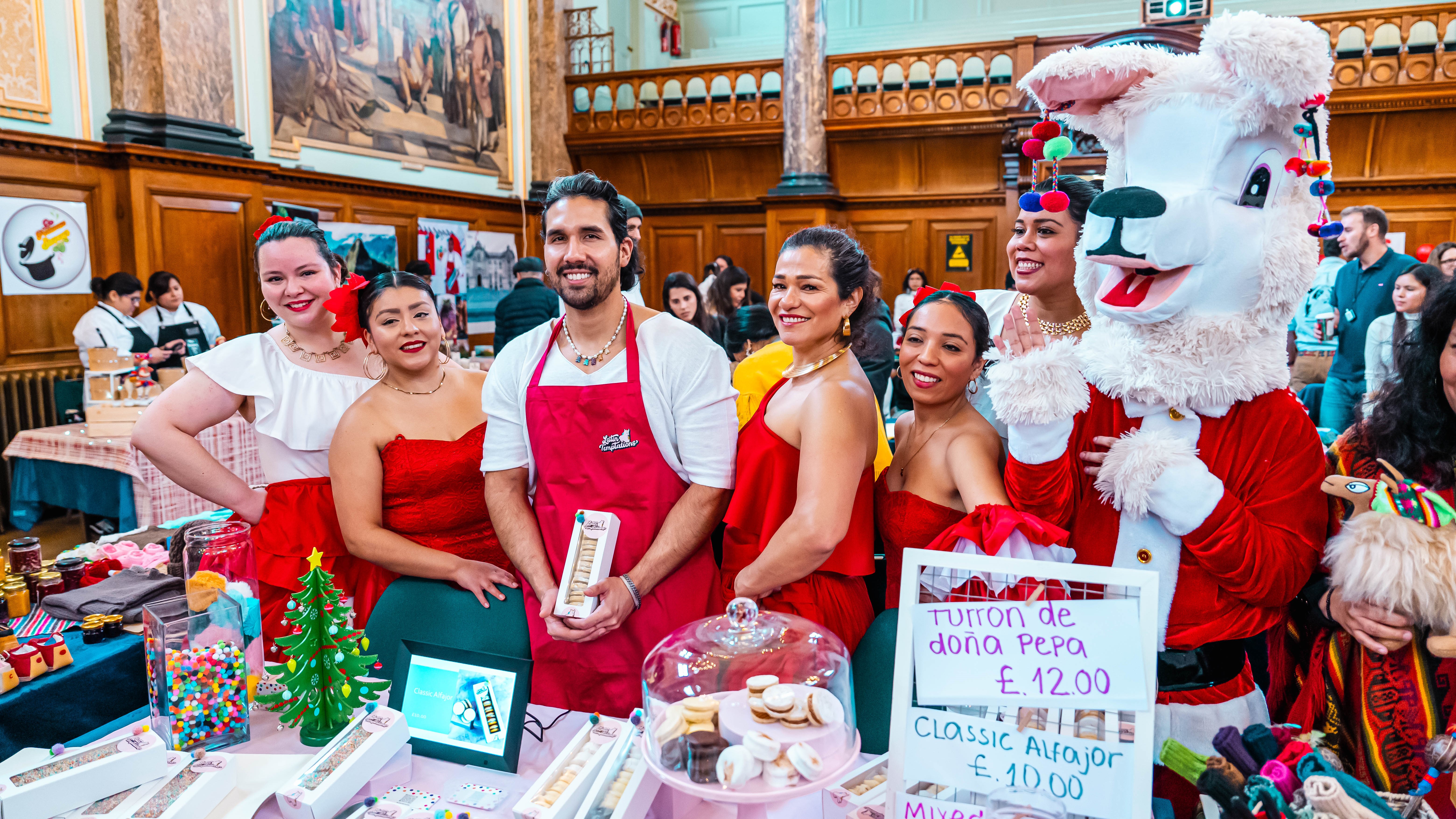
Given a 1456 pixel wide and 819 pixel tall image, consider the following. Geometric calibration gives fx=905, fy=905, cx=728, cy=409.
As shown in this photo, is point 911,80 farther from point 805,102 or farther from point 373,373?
point 373,373

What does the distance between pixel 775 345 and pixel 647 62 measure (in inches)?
400

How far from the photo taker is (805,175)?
9805mm

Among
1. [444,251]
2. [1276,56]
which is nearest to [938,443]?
[1276,56]

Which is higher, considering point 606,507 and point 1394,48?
point 1394,48

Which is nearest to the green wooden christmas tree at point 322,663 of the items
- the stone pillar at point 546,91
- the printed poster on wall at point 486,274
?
the printed poster on wall at point 486,274

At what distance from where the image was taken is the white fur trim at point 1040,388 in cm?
148

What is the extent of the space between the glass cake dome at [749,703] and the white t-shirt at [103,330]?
5444 mm

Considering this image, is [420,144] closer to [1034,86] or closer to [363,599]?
[363,599]

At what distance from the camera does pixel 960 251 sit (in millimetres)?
10125

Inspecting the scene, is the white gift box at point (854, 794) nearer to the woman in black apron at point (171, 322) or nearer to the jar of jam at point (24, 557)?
the jar of jam at point (24, 557)

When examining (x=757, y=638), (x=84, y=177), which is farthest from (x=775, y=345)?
(x=84, y=177)

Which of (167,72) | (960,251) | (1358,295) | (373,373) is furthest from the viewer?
(960,251)

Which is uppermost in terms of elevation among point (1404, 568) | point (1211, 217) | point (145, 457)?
point (1211, 217)

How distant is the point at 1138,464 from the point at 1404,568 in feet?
1.35
